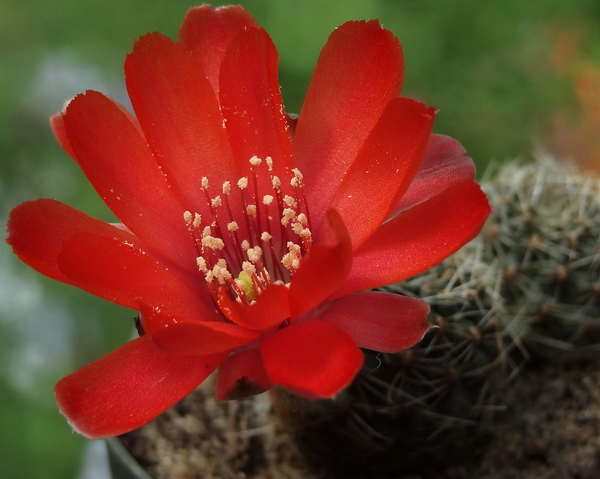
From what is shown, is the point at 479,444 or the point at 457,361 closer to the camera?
the point at 457,361

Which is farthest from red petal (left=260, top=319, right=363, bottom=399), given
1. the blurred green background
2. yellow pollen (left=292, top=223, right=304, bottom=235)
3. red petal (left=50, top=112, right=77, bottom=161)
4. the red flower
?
the blurred green background

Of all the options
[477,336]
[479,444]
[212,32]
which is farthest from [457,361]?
[212,32]

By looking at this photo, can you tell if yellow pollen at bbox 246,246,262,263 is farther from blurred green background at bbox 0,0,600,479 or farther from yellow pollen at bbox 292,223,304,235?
blurred green background at bbox 0,0,600,479

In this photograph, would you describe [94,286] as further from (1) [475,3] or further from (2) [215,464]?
(1) [475,3]

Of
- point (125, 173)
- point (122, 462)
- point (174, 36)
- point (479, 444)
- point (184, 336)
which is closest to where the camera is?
point (184, 336)

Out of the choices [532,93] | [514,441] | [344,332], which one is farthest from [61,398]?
[532,93]

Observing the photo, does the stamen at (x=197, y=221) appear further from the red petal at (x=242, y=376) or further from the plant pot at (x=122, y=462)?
the plant pot at (x=122, y=462)

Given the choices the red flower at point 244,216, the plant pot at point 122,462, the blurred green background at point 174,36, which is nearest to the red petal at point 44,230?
the red flower at point 244,216

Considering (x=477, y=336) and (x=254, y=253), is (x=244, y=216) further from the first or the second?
(x=477, y=336)
